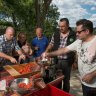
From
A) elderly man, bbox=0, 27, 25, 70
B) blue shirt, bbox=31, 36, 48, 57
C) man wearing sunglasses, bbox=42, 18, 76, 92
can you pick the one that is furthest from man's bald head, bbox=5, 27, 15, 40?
blue shirt, bbox=31, 36, 48, 57

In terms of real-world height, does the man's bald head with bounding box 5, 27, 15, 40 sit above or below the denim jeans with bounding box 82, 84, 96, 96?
above

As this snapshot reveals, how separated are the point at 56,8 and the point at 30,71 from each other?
28.7 metres

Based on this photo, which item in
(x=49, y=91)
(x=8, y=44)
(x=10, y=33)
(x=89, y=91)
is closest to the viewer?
(x=49, y=91)

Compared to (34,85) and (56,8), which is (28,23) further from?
(34,85)

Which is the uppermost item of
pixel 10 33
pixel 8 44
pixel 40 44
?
pixel 10 33

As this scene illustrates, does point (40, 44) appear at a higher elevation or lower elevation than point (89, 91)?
higher

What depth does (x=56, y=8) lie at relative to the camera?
32.3 m

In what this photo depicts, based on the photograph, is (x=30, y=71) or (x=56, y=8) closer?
(x=30, y=71)

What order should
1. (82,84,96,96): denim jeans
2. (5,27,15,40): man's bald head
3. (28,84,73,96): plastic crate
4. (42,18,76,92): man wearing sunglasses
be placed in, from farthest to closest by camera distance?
(42,18,76,92): man wearing sunglasses < (5,27,15,40): man's bald head < (82,84,96,96): denim jeans < (28,84,73,96): plastic crate

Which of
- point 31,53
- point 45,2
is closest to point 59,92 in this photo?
point 31,53

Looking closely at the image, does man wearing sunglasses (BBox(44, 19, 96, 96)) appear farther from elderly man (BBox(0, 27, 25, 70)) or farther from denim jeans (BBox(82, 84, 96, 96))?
elderly man (BBox(0, 27, 25, 70))

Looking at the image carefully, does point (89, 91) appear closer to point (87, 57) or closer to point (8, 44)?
point (87, 57)

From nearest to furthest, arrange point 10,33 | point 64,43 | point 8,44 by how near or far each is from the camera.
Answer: point 10,33
point 8,44
point 64,43

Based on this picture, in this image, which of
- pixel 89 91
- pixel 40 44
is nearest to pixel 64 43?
pixel 40 44
